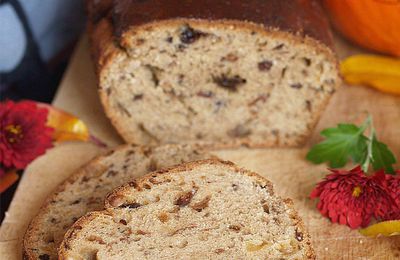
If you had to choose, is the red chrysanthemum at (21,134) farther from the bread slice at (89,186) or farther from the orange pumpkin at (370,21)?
the orange pumpkin at (370,21)

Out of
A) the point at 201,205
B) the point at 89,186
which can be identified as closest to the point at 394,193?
the point at 201,205

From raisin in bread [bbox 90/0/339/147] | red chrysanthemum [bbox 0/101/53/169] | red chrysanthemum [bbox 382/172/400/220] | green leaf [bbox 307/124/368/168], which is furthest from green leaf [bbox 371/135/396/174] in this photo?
red chrysanthemum [bbox 0/101/53/169]

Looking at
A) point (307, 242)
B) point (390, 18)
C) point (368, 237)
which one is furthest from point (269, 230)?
point (390, 18)

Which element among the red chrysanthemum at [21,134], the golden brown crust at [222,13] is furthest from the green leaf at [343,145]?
the red chrysanthemum at [21,134]

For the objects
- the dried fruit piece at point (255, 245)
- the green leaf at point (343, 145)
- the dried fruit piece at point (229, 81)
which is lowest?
the dried fruit piece at point (255, 245)

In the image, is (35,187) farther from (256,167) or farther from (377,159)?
(377,159)

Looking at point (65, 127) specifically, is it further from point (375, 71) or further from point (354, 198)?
point (375, 71)
